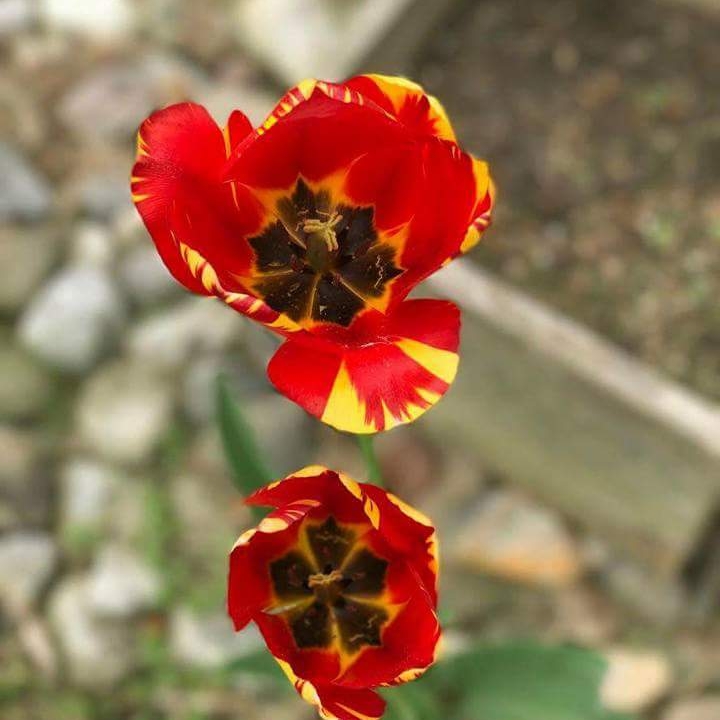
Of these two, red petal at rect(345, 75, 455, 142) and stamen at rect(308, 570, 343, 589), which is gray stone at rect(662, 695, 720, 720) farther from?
red petal at rect(345, 75, 455, 142)

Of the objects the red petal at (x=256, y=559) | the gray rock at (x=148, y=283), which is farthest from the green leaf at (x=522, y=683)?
the gray rock at (x=148, y=283)

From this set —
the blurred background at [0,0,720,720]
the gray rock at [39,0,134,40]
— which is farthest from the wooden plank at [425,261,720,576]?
the gray rock at [39,0,134,40]

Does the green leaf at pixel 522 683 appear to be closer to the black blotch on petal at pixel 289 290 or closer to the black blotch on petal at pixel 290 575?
the black blotch on petal at pixel 290 575

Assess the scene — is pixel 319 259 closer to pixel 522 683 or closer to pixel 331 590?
pixel 331 590

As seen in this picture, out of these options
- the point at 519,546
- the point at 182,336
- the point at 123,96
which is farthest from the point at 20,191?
the point at 519,546

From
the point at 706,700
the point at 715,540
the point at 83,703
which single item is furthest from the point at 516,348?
the point at 83,703

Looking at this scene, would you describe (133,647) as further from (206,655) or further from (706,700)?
(706,700)
